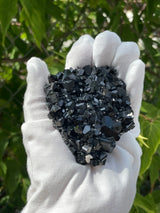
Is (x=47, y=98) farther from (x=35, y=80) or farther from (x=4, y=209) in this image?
(x=4, y=209)

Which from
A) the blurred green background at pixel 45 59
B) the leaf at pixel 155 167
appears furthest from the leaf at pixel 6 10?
the leaf at pixel 155 167

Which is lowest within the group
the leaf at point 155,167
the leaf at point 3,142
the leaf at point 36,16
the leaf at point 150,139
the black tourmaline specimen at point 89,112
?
the leaf at point 155,167

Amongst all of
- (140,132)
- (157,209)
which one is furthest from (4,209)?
(140,132)

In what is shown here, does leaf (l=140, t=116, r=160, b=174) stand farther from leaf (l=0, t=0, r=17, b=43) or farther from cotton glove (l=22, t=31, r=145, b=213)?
leaf (l=0, t=0, r=17, b=43)

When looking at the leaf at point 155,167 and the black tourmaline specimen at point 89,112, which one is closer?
the black tourmaline specimen at point 89,112

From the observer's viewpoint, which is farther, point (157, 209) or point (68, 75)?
point (157, 209)

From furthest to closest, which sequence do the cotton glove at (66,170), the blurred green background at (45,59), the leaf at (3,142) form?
the leaf at (3,142) → the blurred green background at (45,59) → the cotton glove at (66,170)

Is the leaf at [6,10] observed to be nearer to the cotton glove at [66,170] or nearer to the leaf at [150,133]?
the cotton glove at [66,170]
